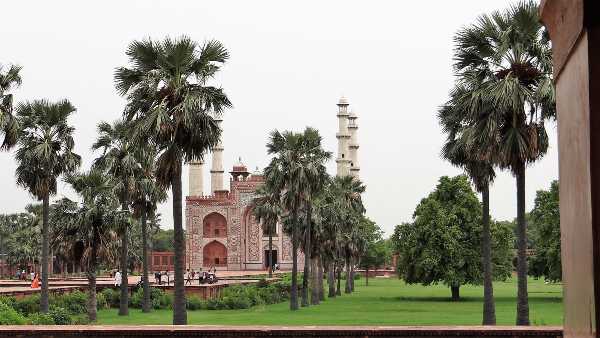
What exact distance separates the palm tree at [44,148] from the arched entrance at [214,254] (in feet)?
210

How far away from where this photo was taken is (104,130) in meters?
34.3

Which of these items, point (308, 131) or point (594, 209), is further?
point (308, 131)

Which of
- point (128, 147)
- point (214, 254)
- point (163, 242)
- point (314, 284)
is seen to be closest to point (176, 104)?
point (128, 147)

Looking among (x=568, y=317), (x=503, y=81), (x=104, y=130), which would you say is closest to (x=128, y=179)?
(x=104, y=130)

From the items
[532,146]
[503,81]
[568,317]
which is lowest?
[568,317]

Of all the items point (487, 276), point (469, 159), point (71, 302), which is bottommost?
point (71, 302)

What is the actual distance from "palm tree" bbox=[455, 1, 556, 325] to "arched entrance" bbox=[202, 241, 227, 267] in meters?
73.2

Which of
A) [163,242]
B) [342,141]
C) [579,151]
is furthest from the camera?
[163,242]

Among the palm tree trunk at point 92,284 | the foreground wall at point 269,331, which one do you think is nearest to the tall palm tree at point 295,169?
the palm tree trunk at point 92,284

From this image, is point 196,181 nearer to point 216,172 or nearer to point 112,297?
point 216,172

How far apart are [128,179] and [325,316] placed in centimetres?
901

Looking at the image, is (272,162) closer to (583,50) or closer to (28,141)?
(28,141)

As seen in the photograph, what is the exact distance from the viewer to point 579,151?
2486 millimetres

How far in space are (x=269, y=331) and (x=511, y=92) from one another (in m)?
11.6
